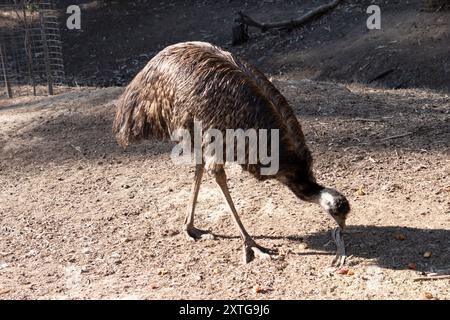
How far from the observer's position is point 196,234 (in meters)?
4.80

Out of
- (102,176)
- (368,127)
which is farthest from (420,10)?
(102,176)

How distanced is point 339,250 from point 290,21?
9428mm

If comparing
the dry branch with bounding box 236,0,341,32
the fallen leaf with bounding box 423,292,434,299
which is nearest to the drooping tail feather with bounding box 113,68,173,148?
the fallen leaf with bounding box 423,292,434,299

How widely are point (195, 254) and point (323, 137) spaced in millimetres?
2230

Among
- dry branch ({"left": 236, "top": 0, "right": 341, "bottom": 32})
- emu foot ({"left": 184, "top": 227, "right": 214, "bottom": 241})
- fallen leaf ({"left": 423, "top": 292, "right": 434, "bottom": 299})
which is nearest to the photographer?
fallen leaf ({"left": 423, "top": 292, "right": 434, "bottom": 299})

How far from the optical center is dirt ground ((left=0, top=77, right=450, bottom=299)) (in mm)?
4105

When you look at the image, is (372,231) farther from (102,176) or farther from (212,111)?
(102,176)

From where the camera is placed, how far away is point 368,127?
6410 millimetres

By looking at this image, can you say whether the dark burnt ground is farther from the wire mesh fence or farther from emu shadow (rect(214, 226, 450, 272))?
emu shadow (rect(214, 226, 450, 272))

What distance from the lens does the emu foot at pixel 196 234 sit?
475cm

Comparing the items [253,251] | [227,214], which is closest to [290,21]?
[227,214]

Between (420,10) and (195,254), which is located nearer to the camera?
(195,254)

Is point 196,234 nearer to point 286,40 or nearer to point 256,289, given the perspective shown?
point 256,289

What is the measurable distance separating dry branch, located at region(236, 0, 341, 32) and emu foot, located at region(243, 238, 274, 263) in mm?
9269
